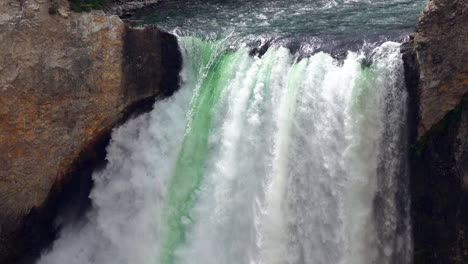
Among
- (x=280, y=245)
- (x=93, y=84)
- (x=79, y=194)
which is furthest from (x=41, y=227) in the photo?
(x=280, y=245)

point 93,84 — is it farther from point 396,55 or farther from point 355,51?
point 396,55

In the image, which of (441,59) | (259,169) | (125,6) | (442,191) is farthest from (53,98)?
(442,191)

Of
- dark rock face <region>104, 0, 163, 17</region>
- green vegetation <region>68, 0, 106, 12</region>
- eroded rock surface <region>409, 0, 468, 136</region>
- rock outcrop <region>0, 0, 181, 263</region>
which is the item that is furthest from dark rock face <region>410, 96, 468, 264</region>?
dark rock face <region>104, 0, 163, 17</region>

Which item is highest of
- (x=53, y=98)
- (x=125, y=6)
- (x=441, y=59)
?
(x=441, y=59)

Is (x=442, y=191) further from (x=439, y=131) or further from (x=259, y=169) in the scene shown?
(x=259, y=169)

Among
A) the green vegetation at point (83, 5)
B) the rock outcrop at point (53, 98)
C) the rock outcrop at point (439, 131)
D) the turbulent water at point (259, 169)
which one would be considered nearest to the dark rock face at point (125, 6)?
the green vegetation at point (83, 5)

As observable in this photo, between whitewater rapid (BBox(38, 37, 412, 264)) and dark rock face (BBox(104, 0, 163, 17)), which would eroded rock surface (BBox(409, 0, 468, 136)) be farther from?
dark rock face (BBox(104, 0, 163, 17))
